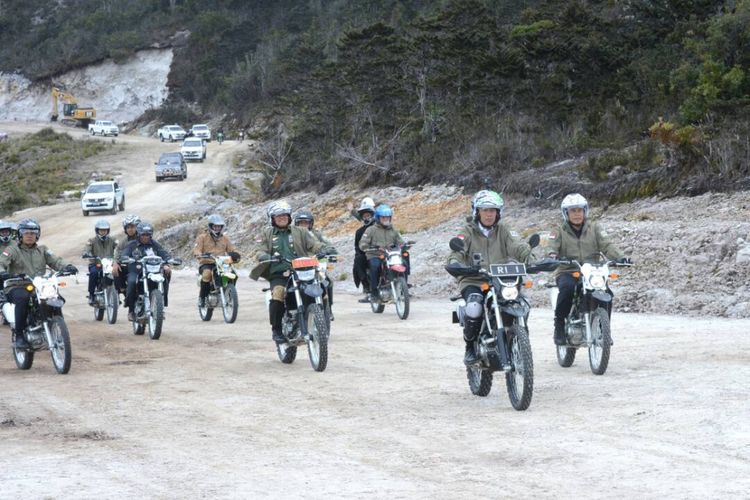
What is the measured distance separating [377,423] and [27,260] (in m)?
6.85

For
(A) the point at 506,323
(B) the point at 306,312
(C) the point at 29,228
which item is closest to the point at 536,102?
(C) the point at 29,228

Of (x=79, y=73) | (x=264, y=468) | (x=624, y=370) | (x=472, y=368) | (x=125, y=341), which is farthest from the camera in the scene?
(x=79, y=73)

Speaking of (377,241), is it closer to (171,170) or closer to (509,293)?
(509,293)

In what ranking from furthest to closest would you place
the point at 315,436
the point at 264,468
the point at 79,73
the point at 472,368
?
the point at 79,73
the point at 472,368
the point at 315,436
the point at 264,468

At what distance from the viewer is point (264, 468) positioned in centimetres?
841

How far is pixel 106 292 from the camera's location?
21641 millimetres

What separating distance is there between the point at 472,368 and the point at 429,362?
9.99 feet

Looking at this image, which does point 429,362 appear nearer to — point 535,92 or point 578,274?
point 578,274

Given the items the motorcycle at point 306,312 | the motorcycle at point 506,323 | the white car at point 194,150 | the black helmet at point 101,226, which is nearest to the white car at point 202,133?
the white car at point 194,150

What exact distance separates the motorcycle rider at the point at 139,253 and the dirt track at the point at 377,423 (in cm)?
199

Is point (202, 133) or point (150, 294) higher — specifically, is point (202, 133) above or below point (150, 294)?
above

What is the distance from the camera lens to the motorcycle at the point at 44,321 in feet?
46.6

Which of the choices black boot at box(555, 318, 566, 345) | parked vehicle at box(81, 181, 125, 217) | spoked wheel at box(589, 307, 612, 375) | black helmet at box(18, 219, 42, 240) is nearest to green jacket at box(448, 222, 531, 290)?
spoked wheel at box(589, 307, 612, 375)

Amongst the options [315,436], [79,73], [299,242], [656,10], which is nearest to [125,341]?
[299,242]
